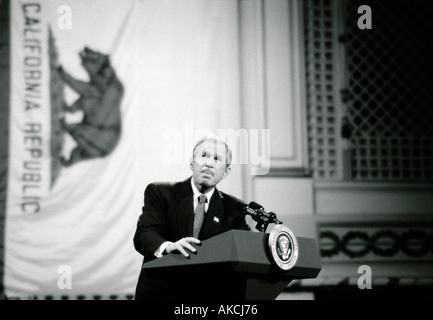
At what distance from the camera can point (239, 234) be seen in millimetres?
1759

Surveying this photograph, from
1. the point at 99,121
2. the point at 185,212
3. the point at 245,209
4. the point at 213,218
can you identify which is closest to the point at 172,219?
the point at 185,212

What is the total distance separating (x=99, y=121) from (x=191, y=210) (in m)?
1.88

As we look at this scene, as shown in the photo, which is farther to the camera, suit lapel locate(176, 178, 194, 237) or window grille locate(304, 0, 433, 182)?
window grille locate(304, 0, 433, 182)

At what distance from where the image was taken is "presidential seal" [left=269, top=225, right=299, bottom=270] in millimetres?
1827

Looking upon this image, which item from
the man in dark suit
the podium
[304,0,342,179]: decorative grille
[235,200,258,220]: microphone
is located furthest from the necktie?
[304,0,342,179]: decorative grille

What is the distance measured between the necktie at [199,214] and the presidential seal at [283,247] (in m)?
0.41

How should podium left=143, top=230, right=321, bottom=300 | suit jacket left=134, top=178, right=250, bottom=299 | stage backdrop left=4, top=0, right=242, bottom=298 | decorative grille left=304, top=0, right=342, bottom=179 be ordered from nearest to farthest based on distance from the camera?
podium left=143, top=230, right=321, bottom=300 < suit jacket left=134, top=178, right=250, bottom=299 < stage backdrop left=4, top=0, right=242, bottom=298 < decorative grille left=304, top=0, right=342, bottom=179

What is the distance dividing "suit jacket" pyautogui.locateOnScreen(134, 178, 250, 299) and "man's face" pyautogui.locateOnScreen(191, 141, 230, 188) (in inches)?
3.1

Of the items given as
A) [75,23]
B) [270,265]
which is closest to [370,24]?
[75,23]

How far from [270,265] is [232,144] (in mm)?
2053

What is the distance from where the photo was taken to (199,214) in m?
2.20

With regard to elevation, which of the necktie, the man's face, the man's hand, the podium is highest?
the man's face

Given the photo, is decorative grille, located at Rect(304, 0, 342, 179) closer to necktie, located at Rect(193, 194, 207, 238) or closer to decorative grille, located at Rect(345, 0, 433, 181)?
decorative grille, located at Rect(345, 0, 433, 181)

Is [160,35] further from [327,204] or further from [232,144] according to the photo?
[327,204]
